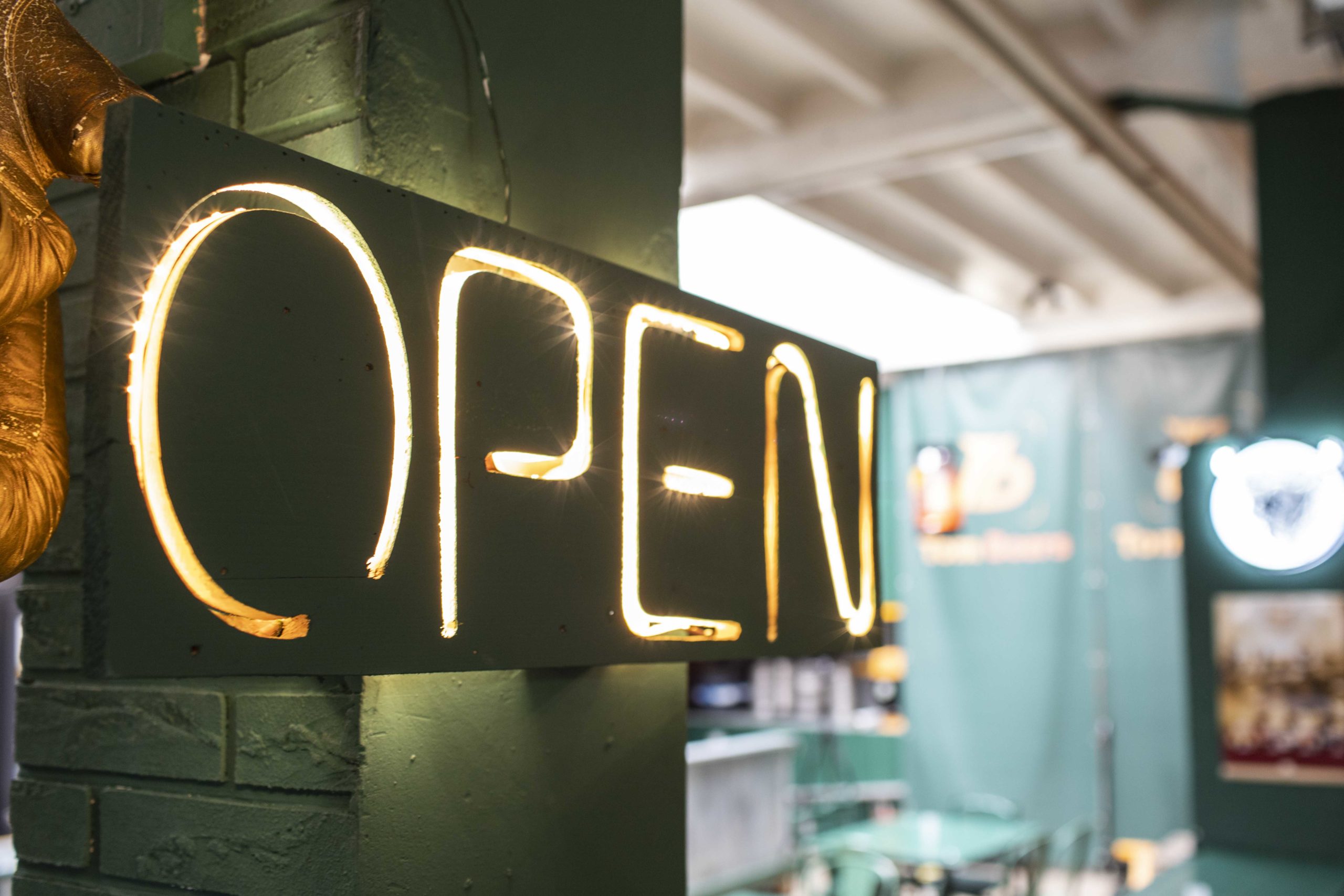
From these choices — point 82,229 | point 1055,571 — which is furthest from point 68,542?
point 1055,571

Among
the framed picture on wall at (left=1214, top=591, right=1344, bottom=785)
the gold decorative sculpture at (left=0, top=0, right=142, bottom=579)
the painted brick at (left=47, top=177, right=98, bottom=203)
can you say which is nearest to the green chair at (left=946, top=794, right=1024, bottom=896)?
the framed picture on wall at (left=1214, top=591, right=1344, bottom=785)

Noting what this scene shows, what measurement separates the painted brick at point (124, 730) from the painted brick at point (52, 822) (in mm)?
30

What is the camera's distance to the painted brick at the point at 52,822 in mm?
1328

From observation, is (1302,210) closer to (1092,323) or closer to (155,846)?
(1092,323)

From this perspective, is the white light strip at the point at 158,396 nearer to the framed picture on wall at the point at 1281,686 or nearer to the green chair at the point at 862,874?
the green chair at the point at 862,874

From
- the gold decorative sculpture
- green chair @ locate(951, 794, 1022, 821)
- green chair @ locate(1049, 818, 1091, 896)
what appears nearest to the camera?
the gold decorative sculpture

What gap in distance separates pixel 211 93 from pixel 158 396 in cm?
69

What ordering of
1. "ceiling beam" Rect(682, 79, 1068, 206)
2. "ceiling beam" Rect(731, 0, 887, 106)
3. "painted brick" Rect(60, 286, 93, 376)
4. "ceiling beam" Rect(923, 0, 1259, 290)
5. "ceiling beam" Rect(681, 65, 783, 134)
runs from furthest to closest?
1. "ceiling beam" Rect(682, 79, 1068, 206)
2. "ceiling beam" Rect(681, 65, 783, 134)
3. "ceiling beam" Rect(731, 0, 887, 106)
4. "ceiling beam" Rect(923, 0, 1259, 290)
5. "painted brick" Rect(60, 286, 93, 376)

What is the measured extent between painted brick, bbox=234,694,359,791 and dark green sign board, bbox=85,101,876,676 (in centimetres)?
22

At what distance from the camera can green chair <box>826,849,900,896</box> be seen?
4.32m

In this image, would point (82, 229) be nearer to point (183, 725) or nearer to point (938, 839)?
point (183, 725)

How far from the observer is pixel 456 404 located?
1.01m

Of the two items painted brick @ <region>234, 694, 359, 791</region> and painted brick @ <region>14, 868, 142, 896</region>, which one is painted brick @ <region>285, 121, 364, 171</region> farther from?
painted brick @ <region>14, 868, 142, 896</region>

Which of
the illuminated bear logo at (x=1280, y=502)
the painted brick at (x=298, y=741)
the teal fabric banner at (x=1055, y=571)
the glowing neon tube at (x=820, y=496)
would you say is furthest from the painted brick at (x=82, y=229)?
the teal fabric banner at (x=1055, y=571)
